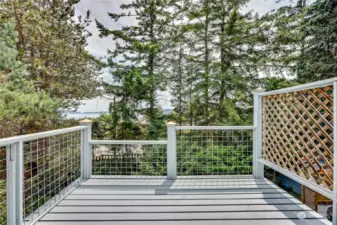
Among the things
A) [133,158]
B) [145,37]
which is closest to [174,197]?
[133,158]

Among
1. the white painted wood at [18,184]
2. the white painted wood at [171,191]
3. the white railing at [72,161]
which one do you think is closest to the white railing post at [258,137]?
the white railing at [72,161]

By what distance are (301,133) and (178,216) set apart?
1980 mm

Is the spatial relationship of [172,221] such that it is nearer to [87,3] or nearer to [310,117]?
[310,117]

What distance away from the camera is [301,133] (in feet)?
10.2

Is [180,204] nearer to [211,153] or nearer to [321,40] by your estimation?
[211,153]

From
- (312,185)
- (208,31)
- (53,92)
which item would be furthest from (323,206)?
(53,92)

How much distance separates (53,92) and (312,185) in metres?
7.86

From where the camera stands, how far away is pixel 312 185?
2.51 meters

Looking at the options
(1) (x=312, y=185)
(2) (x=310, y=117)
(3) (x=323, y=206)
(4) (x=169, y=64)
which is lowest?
(3) (x=323, y=206)

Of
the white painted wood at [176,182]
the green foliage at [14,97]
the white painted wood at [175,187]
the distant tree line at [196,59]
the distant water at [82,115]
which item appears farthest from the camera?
the distant water at [82,115]

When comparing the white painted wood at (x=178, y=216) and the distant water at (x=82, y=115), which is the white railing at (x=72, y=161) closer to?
the white painted wood at (x=178, y=216)

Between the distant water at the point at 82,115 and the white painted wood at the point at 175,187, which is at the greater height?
the distant water at the point at 82,115

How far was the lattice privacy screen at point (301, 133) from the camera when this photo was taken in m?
2.39

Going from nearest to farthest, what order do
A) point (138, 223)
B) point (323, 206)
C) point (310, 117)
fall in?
point (138, 223) < point (310, 117) < point (323, 206)
